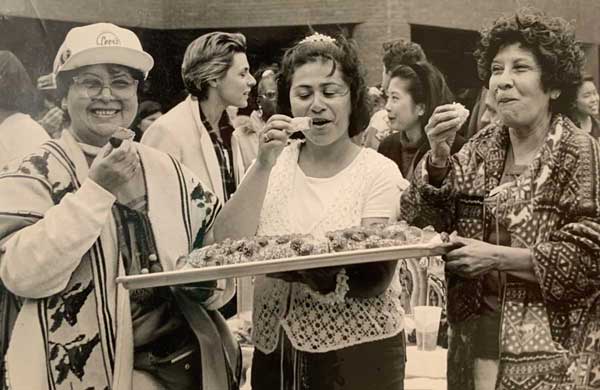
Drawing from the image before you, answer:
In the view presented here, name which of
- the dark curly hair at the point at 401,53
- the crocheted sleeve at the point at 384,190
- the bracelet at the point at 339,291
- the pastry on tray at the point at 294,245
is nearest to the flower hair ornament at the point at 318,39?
the dark curly hair at the point at 401,53

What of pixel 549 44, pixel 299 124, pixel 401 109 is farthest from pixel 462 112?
pixel 299 124

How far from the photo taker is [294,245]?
316cm

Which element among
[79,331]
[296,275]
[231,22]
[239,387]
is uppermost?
[231,22]

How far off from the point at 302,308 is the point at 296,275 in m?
0.12

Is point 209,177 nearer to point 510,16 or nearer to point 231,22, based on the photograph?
point 231,22

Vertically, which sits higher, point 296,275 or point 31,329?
point 296,275

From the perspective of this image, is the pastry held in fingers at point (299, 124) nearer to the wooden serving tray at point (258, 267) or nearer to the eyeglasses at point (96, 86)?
the wooden serving tray at point (258, 267)

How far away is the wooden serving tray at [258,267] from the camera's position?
3016mm

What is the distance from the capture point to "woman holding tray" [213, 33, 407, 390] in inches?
127

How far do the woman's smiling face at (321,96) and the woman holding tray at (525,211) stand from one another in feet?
1.06

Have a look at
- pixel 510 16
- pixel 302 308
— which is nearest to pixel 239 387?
pixel 302 308

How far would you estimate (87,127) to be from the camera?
3215mm

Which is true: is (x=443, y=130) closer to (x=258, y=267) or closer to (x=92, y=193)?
(x=258, y=267)

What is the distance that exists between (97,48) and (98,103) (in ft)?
0.61
